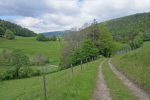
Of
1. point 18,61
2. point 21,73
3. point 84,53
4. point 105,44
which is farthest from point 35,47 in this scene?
point 84,53

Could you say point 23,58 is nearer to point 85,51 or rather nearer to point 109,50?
point 85,51

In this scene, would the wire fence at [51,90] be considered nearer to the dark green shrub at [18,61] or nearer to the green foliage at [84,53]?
the green foliage at [84,53]

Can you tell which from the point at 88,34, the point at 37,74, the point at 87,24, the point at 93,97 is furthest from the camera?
the point at 87,24

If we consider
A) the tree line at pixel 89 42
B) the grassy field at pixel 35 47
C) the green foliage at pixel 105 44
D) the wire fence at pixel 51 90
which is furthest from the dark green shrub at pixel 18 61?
the grassy field at pixel 35 47

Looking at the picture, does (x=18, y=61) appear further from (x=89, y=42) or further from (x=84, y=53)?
(x=89, y=42)

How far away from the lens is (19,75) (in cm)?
8544

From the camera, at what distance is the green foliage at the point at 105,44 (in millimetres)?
93688

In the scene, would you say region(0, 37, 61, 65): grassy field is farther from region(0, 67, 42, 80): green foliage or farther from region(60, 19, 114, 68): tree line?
region(0, 67, 42, 80): green foliage

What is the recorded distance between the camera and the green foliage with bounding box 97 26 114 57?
93.7 meters

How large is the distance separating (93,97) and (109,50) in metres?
80.6

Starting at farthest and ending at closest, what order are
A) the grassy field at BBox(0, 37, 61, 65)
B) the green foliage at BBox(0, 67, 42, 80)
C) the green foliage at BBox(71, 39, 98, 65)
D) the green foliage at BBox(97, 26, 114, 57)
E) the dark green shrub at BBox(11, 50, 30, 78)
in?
the grassy field at BBox(0, 37, 61, 65) < the green foliage at BBox(97, 26, 114, 57) < the dark green shrub at BBox(11, 50, 30, 78) < the green foliage at BBox(0, 67, 42, 80) < the green foliage at BBox(71, 39, 98, 65)

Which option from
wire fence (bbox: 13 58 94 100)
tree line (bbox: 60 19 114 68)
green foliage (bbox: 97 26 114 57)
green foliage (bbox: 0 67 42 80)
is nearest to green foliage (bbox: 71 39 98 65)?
tree line (bbox: 60 19 114 68)

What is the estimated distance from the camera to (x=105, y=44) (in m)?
93.7

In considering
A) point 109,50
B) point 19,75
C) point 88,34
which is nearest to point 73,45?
point 88,34
